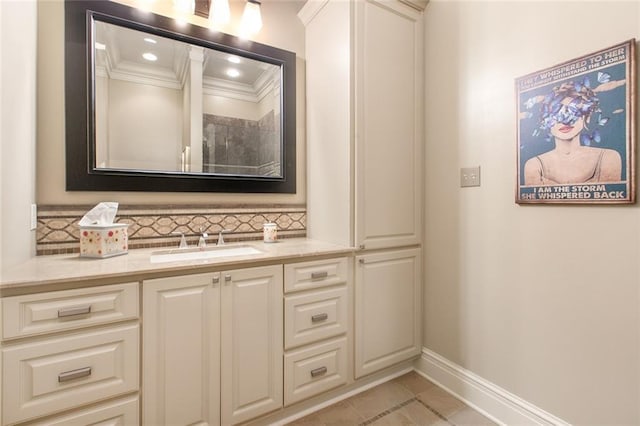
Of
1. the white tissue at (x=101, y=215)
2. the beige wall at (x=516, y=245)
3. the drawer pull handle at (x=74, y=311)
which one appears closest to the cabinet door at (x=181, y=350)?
the drawer pull handle at (x=74, y=311)

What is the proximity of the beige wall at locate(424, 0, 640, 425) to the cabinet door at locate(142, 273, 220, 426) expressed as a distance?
4.45ft

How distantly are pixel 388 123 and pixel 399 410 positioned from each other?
1638mm

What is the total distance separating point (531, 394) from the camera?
140 centimetres

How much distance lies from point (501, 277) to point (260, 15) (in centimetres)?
215

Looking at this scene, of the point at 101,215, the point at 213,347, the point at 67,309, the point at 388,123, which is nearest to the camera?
the point at 67,309

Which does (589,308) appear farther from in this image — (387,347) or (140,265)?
(140,265)

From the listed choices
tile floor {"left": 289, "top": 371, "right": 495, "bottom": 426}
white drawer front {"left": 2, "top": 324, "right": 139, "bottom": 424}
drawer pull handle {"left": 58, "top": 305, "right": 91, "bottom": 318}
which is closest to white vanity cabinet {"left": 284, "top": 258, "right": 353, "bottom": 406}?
tile floor {"left": 289, "top": 371, "right": 495, "bottom": 426}

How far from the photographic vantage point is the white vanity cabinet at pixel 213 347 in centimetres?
117

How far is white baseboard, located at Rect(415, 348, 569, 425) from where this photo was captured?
Result: 1.39 m

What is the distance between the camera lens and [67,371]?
1027 mm

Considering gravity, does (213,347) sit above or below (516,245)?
below

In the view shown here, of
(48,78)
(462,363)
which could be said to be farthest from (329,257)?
(48,78)

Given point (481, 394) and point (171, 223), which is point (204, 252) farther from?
point (481, 394)

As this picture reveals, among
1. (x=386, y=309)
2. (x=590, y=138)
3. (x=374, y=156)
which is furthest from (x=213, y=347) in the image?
(x=590, y=138)
